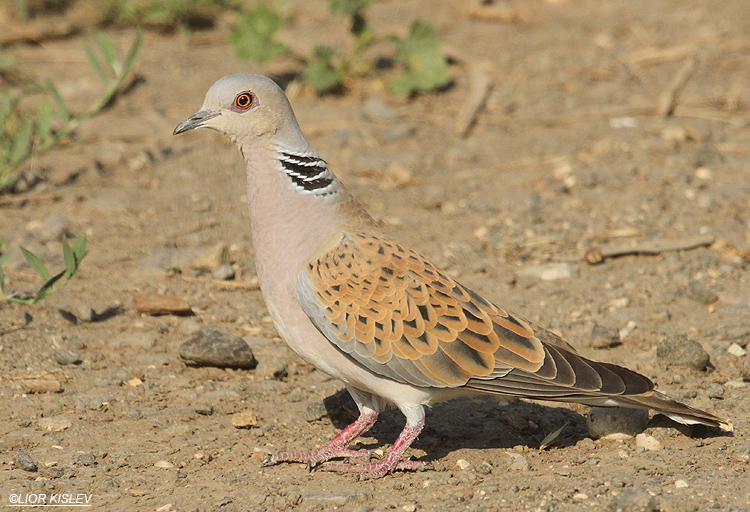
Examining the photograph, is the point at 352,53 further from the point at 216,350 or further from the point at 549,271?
the point at 216,350

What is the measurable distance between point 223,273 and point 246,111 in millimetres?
2170

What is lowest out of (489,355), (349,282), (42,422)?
(42,422)

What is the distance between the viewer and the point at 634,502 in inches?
138

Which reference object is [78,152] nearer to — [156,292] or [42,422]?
[156,292]

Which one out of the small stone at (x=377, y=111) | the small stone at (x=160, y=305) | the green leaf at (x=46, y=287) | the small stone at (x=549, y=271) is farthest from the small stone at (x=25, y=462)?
the small stone at (x=377, y=111)

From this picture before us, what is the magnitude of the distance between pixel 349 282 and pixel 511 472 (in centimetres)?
122

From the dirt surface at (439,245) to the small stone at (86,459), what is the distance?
15 millimetres

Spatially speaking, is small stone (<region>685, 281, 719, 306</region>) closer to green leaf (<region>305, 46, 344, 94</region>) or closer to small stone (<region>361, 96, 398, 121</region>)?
small stone (<region>361, 96, 398, 121</region>)

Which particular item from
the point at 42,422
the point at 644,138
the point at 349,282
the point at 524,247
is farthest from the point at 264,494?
the point at 644,138

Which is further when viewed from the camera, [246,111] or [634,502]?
[246,111]

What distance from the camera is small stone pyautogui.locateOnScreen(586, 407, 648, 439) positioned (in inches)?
169

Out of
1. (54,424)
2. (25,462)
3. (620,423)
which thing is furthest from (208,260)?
(620,423)

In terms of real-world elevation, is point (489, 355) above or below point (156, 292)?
above

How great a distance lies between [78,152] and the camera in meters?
7.83
